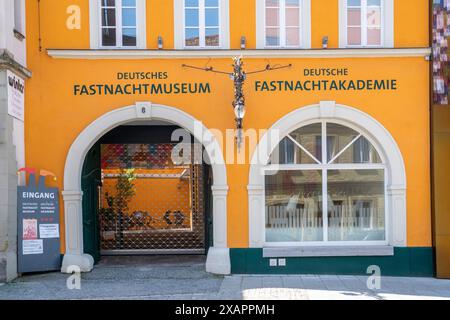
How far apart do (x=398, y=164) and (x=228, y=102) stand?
344cm

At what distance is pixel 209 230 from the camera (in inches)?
446

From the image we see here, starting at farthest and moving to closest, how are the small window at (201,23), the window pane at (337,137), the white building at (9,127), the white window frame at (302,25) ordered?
the window pane at (337,137), the small window at (201,23), the white window frame at (302,25), the white building at (9,127)

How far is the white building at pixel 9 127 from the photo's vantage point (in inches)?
354

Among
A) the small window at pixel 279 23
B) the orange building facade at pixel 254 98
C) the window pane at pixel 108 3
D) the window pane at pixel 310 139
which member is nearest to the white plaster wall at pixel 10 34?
the orange building facade at pixel 254 98

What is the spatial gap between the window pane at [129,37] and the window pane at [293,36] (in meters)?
2.96

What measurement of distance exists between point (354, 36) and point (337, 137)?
1983 mm

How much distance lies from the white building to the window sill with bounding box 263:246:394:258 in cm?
457

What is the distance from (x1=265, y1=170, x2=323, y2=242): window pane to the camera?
10203 mm

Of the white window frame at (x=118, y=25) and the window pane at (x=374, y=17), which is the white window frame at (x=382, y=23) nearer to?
the window pane at (x=374, y=17)

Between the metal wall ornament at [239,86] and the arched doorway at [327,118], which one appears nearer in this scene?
the metal wall ornament at [239,86]

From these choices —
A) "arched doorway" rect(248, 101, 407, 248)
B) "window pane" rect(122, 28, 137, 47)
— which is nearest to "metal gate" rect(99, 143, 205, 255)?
A: "arched doorway" rect(248, 101, 407, 248)

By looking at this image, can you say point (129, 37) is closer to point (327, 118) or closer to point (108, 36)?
point (108, 36)

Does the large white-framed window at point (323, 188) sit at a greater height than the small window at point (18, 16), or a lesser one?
lesser

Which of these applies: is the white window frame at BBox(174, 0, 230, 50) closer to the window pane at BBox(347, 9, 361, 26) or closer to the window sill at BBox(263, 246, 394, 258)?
the window pane at BBox(347, 9, 361, 26)
